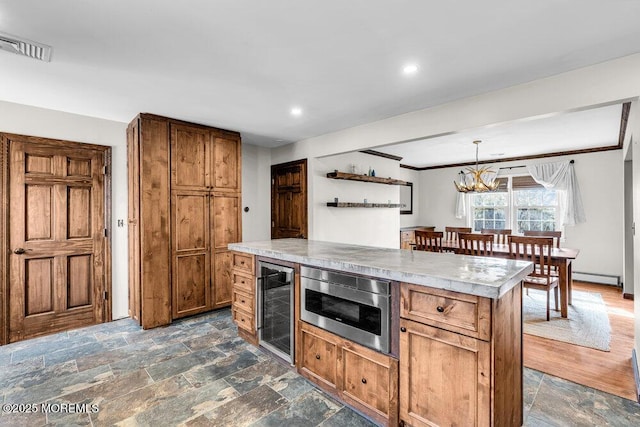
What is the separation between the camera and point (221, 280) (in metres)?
4.04

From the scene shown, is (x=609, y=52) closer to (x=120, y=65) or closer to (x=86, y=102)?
(x=120, y=65)

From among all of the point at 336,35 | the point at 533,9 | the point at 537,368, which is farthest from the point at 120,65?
the point at 537,368

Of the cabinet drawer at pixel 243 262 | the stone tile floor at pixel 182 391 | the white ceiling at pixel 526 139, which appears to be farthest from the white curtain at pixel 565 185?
the cabinet drawer at pixel 243 262

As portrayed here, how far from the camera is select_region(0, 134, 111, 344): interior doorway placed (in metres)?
3.12

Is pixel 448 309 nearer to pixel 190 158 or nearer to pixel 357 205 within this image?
pixel 190 158

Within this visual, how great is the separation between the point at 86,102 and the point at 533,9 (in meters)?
3.79

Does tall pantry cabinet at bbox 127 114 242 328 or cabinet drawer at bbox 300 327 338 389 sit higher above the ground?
tall pantry cabinet at bbox 127 114 242 328

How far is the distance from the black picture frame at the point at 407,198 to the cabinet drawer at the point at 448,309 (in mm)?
5998

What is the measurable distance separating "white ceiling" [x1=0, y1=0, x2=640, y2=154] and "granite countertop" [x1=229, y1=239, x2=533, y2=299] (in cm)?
144

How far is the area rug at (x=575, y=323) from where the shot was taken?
313cm

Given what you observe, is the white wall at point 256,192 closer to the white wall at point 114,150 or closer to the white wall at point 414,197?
the white wall at point 114,150

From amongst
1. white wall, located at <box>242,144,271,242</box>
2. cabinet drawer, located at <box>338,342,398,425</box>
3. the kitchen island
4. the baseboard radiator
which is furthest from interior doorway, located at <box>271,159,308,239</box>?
the baseboard radiator

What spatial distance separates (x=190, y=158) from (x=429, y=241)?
3502 mm

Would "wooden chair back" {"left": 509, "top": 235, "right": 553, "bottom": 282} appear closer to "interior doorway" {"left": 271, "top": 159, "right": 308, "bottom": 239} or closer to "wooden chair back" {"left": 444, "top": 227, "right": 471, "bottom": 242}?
"wooden chair back" {"left": 444, "top": 227, "right": 471, "bottom": 242}
